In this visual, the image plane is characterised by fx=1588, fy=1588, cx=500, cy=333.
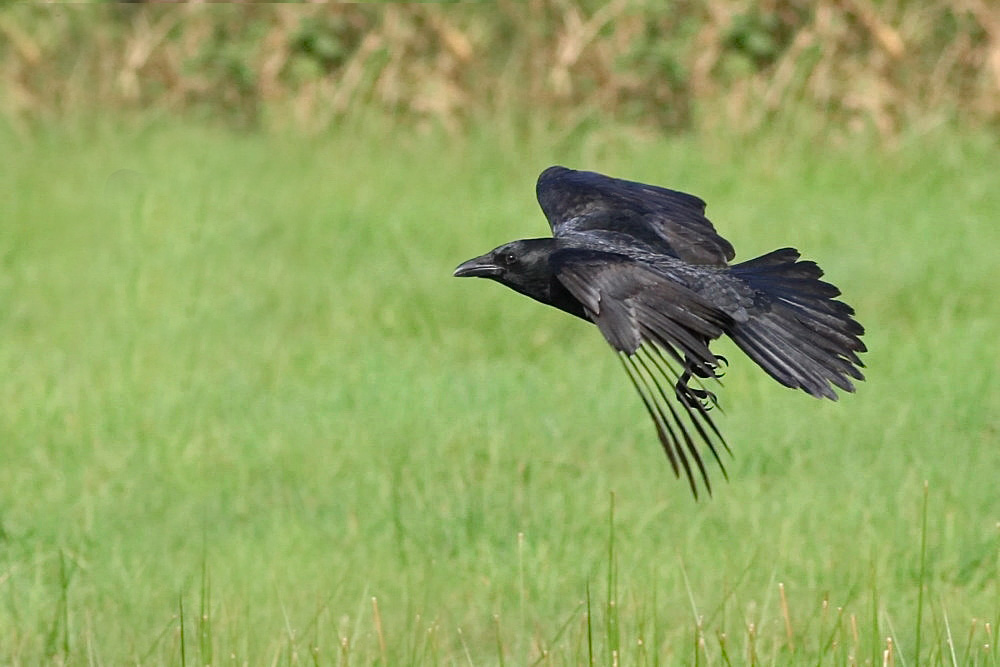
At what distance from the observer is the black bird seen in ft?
11.7

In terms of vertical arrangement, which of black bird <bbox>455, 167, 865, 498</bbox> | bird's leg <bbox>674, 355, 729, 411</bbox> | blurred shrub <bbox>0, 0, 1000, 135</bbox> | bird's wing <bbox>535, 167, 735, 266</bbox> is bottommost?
bird's leg <bbox>674, 355, 729, 411</bbox>

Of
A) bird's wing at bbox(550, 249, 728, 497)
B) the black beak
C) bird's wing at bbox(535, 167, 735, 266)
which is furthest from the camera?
bird's wing at bbox(535, 167, 735, 266)

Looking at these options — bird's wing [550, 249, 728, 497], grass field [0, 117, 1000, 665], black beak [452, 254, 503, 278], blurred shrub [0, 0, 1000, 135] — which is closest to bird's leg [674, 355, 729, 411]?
bird's wing [550, 249, 728, 497]

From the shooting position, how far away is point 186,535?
18.7 feet

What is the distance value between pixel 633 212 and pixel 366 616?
1519mm

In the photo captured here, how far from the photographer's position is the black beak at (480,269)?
4488 millimetres

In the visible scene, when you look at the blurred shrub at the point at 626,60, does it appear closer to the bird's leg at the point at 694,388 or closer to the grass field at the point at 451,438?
the grass field at the point at 451,438

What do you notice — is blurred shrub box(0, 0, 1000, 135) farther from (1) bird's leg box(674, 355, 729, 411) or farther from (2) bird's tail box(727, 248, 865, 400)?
(1) bird's leg box(674, 355, 729, 411)

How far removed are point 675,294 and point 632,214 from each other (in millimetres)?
1298

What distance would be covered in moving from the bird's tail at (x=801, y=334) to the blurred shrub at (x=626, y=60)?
648cm

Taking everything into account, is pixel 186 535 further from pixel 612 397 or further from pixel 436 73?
pixel 436 73

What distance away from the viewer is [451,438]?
6250 millimetres

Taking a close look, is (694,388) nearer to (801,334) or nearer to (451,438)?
(801,334)

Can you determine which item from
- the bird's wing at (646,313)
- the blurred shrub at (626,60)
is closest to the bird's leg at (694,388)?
the bird's wing at (646,313)
